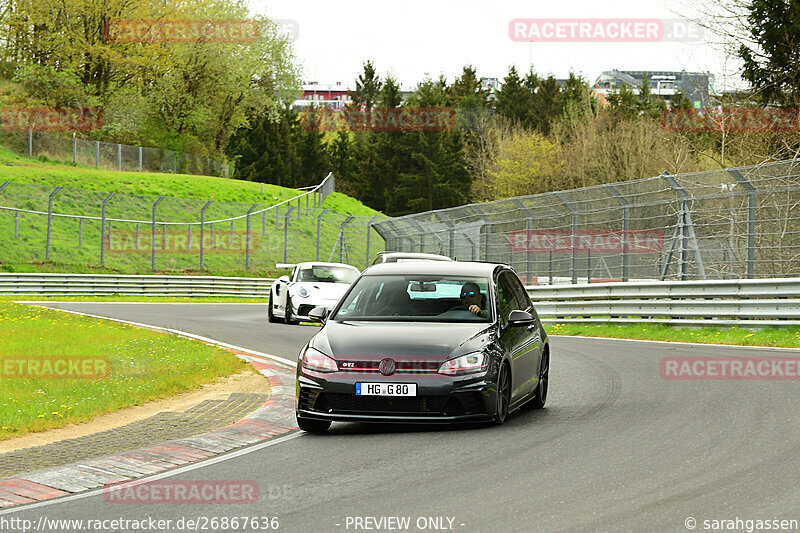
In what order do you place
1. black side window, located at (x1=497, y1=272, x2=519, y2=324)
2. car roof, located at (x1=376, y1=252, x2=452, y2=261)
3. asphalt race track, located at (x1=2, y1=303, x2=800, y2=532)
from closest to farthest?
asphalt race track, located at (x1=2, y1=303, x2=800, y2=532) → black side window, located at (x1=497, y1=272, x2=519, y2=324) → car roof, located at (x1=376, y1=252, x2=452, y2=261)

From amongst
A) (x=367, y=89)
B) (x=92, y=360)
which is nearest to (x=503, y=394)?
(x=92, y=360)

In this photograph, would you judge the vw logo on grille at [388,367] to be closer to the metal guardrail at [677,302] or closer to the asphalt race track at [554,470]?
the asphalt race track at [554,470]

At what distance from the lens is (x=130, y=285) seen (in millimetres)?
41531

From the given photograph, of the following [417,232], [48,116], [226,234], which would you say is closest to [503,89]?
[48,116]

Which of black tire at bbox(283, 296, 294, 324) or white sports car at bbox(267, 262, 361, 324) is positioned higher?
white sports car at bbox(267, 262, 361, 324)

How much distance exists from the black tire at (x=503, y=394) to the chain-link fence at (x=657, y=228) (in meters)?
10.8

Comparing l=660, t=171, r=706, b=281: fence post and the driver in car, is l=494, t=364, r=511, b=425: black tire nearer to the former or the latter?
the driver in car

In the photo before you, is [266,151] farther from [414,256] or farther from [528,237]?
[414,256]

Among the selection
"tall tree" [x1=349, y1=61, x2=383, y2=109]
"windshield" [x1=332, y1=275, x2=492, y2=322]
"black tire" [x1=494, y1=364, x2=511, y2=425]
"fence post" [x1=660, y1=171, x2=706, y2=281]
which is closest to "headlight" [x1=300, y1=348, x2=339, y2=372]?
"windshield" [x1=332, y1=275, x2=492, y2=322]

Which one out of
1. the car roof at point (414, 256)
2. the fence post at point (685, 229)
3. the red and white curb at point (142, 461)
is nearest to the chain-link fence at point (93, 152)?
the car roof at point (414, 256)

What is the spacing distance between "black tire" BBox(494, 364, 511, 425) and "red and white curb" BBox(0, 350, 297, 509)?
1808mm

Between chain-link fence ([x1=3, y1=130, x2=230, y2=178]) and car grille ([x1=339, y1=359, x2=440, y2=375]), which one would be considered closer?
car grille ([x1=339, y1=359, x2=440, y2=375])

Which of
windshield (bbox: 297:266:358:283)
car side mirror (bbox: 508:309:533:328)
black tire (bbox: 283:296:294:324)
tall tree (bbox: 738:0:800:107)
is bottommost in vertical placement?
black tire (bbox: 283:296:294:324)

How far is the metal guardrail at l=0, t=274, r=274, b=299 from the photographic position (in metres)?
38.2
